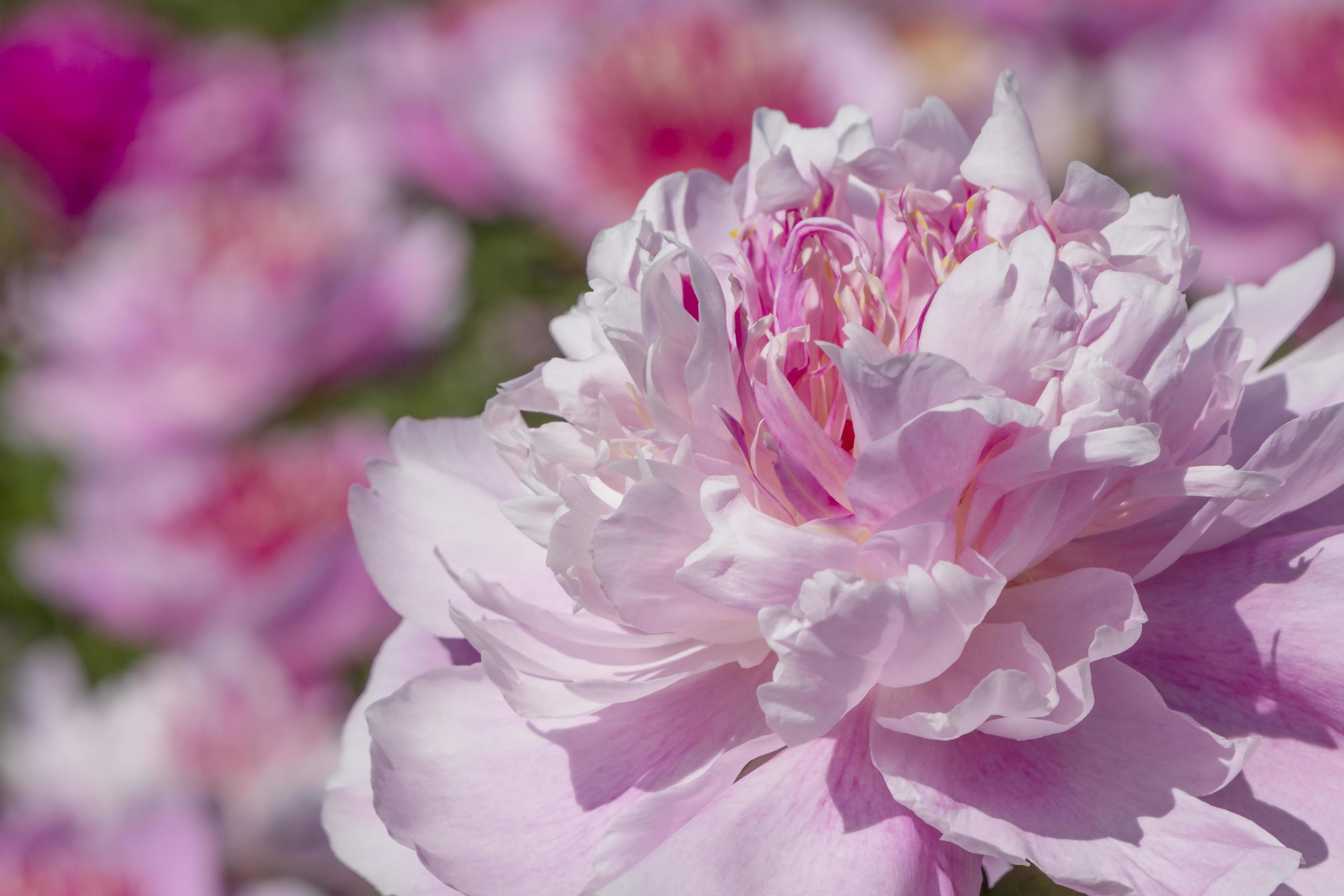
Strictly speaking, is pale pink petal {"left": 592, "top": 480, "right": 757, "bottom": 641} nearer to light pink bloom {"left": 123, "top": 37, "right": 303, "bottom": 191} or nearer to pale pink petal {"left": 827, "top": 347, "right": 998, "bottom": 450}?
pale pink petal {"left": 827, "top": 347, "right": 998, "bottom": 450}

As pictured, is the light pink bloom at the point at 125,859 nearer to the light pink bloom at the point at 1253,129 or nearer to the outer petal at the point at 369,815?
the outer petal at the point at 369,815

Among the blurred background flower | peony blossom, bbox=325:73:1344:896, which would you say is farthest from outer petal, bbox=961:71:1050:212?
Result: the blurred background flower

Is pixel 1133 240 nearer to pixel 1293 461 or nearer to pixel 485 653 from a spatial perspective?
pixel 1293 461

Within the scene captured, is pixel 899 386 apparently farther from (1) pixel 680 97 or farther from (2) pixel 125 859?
(1) pixel 680 97

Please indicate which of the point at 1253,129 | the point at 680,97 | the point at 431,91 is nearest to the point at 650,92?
the point at 680,97

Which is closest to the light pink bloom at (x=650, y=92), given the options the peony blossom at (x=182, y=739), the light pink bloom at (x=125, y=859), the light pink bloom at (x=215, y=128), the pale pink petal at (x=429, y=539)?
the light pink bloom at (x=215, y=128)

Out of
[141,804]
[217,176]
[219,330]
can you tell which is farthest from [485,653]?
[217,176]
